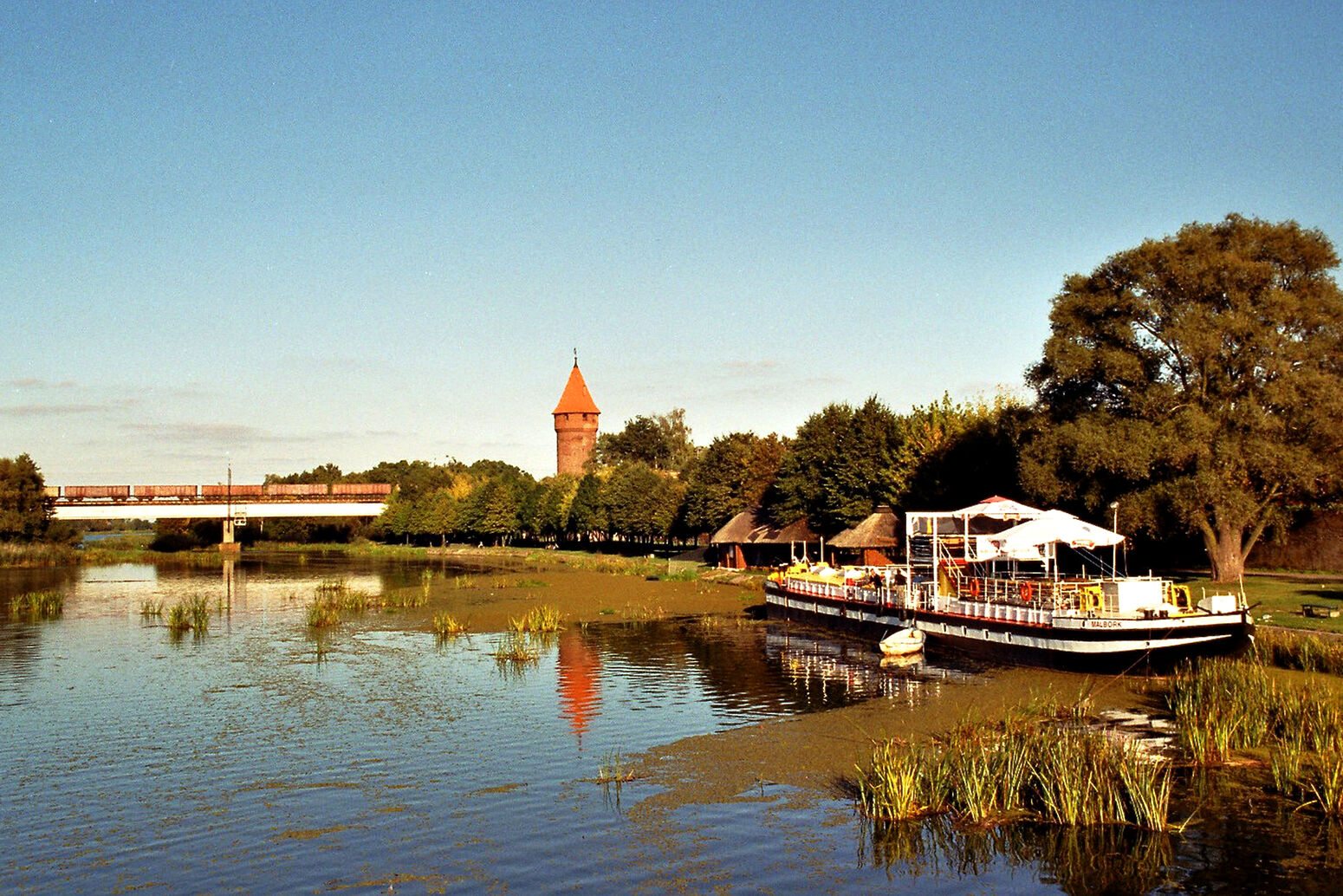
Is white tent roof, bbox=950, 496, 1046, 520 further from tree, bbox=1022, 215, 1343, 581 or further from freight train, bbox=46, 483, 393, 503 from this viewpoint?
freight train, bbox=46, 483, 393, 503

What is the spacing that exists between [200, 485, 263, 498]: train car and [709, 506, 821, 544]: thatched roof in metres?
93.6

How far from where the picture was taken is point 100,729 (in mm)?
23234

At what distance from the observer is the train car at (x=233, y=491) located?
Answer: 150250mm

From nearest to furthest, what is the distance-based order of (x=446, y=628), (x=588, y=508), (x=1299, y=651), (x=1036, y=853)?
(x=1036, y=853)
(x=1299, y=651)
(x=446, y=628)
(x=588, y=508)

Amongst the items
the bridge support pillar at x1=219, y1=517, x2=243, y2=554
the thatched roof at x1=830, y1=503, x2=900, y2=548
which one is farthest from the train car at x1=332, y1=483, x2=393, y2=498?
the thatched roof at x1=830, y1=503, x2=900, y2=548

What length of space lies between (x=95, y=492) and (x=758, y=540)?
107178 mm

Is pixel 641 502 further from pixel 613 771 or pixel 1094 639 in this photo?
pixel 613 771

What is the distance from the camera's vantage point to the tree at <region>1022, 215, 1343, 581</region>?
132ft

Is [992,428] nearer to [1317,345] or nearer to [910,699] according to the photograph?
[1317,345]

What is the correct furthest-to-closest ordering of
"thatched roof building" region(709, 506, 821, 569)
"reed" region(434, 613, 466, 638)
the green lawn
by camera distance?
"thatched roof building" region(709, 506, 821, 569), "reed" region(434, 613, 466, 638), the green lawn

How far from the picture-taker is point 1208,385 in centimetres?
4372

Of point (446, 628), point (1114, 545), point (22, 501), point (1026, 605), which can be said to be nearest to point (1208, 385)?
point (1114, 545)

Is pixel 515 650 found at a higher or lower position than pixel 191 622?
lower

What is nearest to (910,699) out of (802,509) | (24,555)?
(802,509)
